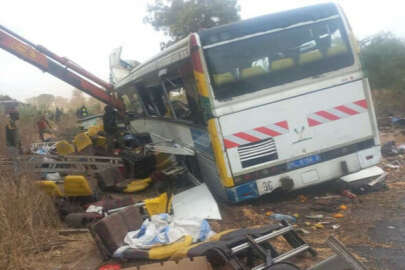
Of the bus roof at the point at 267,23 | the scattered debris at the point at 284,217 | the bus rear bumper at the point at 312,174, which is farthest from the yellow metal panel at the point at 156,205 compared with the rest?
the bus roof at the point at 267,23

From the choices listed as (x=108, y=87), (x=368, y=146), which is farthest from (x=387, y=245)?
(x=108, y=87)

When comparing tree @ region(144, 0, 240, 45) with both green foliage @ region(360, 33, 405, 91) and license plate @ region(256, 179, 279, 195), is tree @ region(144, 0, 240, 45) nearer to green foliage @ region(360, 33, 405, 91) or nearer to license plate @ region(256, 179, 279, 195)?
green foliage @ region(360, 33, 405, 91)

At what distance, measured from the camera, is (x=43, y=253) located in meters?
4.44

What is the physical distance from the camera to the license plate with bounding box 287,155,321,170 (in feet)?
17.8

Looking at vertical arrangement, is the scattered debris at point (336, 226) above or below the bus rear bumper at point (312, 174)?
below

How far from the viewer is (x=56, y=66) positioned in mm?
11234

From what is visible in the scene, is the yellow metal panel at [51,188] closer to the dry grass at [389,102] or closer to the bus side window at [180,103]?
the bus side window at [180,103]

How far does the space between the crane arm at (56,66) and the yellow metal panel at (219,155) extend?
7535 mm

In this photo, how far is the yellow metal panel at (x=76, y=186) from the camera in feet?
20.3

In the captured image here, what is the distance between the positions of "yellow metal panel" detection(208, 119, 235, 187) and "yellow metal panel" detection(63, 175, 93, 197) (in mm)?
2424

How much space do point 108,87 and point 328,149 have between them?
928cm

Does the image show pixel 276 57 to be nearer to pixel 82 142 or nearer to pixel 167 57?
pixel 167 57

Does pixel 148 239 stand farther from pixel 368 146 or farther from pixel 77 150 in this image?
pixel 77 150

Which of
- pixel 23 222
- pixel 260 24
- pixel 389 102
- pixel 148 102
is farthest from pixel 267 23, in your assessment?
pixel 389 102
